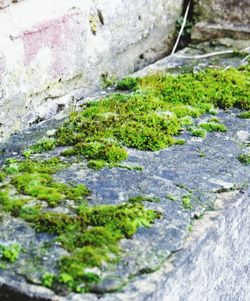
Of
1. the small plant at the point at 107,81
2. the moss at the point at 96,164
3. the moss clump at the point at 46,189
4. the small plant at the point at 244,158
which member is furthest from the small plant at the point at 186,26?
the moss clump at the point at 46,189

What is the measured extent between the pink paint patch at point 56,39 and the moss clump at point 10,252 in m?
0.87

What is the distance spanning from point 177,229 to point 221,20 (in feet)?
5.92

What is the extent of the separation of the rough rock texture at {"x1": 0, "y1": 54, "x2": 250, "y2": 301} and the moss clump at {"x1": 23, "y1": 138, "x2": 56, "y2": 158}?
0.04 meters

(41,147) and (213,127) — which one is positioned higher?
(41,147)

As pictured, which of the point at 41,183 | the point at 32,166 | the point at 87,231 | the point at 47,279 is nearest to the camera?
the point at 47,279

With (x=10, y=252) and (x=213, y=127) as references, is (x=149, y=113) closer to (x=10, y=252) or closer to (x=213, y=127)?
(x=213, y=127)

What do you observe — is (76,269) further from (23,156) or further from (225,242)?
(23,156)

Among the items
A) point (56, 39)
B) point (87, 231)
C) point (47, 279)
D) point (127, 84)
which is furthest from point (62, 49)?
point (47, 279)

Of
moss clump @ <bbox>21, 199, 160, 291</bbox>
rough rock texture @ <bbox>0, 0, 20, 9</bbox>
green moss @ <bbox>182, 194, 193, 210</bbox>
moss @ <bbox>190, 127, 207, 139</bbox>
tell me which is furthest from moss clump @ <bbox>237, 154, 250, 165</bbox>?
rough rock texture @ <bbox>0, 0, 20, 9</bbox>

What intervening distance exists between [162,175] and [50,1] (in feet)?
2.69

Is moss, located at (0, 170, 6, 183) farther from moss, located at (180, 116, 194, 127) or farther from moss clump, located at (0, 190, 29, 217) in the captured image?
moss, located at (180, 116, 194, 127)

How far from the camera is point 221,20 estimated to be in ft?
9.72

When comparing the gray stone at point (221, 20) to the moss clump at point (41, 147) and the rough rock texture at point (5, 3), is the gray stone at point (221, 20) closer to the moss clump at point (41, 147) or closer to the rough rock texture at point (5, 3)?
the rough rock texture at point (5, 3)

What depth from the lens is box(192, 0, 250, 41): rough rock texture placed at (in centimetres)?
291
